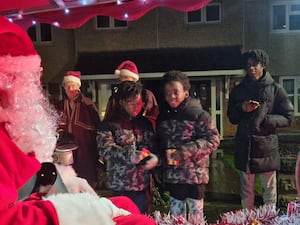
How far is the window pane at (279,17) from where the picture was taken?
1.38m

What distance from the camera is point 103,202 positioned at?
105 cm

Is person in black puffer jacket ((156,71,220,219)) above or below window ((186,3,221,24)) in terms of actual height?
below

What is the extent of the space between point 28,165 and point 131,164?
50 centimetres

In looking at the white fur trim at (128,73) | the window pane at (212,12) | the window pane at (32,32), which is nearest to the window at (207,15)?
the window pane at (212,12)

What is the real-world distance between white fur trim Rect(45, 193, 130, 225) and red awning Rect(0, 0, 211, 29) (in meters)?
0.73

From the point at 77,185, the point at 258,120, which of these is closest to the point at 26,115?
the point at 77,185

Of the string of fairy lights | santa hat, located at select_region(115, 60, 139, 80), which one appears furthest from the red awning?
santa hat, located at select_region(115, 60, 139, 80)

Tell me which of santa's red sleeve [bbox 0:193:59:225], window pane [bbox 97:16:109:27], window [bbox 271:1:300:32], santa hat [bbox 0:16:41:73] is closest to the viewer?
santa's red sleeve [bbox 0:193:59:225]

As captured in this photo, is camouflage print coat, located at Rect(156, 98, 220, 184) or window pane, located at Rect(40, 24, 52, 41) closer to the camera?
camouflage print coat, located at Rect(156, 98, 220, 184)

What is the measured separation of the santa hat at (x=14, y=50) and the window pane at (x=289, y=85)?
2.87 ft

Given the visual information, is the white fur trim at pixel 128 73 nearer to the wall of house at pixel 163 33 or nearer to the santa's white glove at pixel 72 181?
the wall of house at pixel 163 33

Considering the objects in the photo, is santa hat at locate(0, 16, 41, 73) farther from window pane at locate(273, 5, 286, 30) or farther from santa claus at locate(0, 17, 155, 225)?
window pane at locate(273, 5, 286, 30)

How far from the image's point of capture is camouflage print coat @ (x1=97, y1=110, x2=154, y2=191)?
1465 millimetres

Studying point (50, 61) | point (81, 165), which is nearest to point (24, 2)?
point (50, 61)
